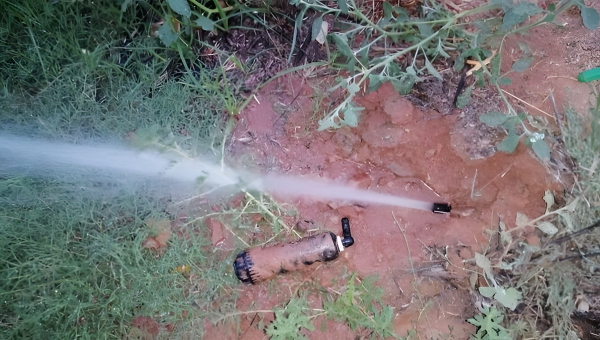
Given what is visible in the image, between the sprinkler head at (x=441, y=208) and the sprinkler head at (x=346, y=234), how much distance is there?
467 millimetres

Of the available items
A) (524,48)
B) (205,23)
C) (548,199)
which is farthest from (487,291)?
(205,23)

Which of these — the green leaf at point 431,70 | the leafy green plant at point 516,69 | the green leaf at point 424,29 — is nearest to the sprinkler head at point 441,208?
the leafy green plant at point 516,69

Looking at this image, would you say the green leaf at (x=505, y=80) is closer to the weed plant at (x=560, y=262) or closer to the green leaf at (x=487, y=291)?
the weed plant at (x=560, y=262)

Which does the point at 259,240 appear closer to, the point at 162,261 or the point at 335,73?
the point at 162,261

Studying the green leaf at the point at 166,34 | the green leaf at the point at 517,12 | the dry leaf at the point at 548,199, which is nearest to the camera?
the green leaf at the point at 517,12

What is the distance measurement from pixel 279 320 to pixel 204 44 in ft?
5.15

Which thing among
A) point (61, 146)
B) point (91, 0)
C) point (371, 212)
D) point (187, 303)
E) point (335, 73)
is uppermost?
point (91, 0)

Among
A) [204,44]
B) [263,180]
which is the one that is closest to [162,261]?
[263,180]

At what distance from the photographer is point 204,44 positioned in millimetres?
2762

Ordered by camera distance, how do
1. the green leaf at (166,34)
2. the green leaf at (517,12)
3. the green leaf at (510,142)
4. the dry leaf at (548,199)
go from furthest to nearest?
the green leaf at (166,34)
the dry leaf at (548,199)
the green leaf at (510,142)
the green leaf at (517,12)

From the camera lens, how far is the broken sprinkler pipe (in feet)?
8.25

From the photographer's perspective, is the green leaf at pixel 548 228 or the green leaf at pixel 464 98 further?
the green leaf at pixel 464 98

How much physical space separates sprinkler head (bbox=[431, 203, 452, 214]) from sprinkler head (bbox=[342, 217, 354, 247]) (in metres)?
0.47

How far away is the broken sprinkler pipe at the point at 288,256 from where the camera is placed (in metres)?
2.52
